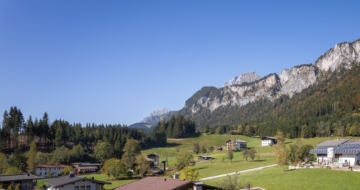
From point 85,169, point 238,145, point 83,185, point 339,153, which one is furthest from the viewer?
point 238,145

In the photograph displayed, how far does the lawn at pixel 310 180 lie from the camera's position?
143 feet

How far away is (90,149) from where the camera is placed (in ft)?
462

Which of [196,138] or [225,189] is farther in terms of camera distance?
[196,138]

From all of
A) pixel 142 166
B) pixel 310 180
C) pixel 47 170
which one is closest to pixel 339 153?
pixel 310 180

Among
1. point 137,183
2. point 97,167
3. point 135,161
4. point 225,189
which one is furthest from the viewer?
point 97,167

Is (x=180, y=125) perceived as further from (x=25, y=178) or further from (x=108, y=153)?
(x=25, y=178)

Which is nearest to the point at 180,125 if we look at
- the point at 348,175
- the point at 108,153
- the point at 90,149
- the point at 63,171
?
the point at 90,149

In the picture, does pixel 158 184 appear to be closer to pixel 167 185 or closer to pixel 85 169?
pixel 167 185

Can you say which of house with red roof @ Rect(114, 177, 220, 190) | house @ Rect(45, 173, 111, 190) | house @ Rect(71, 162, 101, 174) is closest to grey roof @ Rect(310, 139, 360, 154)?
house with red roof @ Rect(114, 177, 220, 190)

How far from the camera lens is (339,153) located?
204 ft

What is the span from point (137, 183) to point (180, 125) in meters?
158

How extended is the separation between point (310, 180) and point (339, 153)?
1834cm

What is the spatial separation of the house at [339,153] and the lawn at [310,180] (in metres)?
Result: 8.30

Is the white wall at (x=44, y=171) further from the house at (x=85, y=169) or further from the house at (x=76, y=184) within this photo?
the house at (x=76, y=184)
